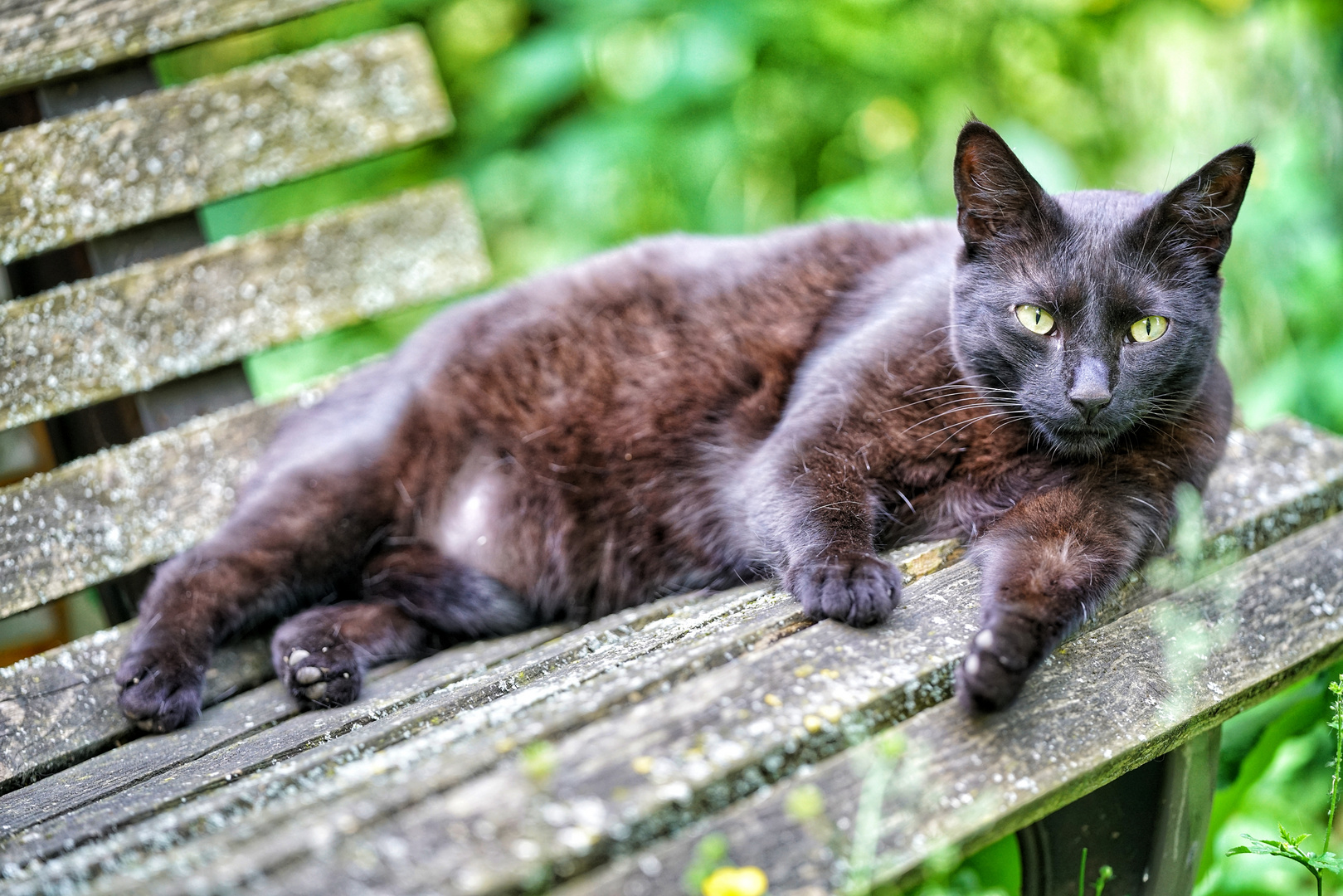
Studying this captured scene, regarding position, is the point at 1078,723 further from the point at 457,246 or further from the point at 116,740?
the point at 457,246

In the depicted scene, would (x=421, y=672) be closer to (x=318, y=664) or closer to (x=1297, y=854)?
(x=318, y=664)

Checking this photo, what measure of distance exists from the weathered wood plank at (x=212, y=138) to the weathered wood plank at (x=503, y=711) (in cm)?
130

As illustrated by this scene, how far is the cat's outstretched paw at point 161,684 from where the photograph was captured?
1692 mm

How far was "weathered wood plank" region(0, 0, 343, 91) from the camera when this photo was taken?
2074 millimetres

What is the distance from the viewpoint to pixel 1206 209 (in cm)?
162

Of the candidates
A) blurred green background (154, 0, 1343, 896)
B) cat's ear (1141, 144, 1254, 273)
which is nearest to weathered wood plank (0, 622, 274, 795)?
cat's ear (1141, 144, 1254, 273)

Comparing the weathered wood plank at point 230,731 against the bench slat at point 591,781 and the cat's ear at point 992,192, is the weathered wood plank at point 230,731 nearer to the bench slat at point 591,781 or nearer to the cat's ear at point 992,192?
the bench slat at point 591,781

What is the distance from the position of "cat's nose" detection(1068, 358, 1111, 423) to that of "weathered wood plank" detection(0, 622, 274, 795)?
1543 mm

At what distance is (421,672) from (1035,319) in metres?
1.22

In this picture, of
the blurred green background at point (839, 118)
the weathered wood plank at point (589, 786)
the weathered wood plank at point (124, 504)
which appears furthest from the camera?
the blurred green background at point (839, 118)

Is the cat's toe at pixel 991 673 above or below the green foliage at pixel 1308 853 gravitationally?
above

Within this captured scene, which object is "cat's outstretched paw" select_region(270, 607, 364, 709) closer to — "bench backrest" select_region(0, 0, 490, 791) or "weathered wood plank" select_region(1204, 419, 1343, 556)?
"bench backrest" select_region(0, 0, 490, 791)

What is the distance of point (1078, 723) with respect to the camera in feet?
4.26

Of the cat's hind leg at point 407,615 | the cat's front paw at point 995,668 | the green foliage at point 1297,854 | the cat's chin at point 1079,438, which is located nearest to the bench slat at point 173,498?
the cat's chin at point 1079,438
